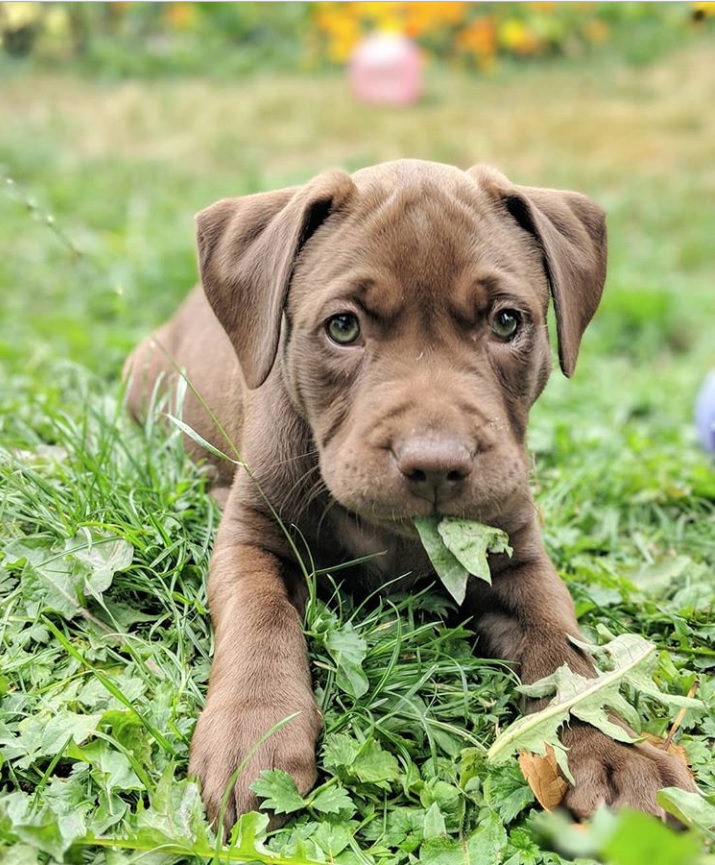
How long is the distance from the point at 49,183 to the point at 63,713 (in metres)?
8.51

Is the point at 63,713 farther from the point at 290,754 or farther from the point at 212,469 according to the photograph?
the point at 212,469

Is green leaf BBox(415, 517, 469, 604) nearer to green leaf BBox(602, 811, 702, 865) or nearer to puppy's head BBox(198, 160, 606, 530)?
puppy's head BBox(198, 160, 606, 530)

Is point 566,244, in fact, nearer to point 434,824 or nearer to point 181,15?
point 434,824

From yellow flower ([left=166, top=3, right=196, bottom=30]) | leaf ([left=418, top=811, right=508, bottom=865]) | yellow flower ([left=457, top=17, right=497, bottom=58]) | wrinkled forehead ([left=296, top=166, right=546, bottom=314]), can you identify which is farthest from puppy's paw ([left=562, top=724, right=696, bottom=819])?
yellow flower ([left=166, top=3, right=196, bottom=30])

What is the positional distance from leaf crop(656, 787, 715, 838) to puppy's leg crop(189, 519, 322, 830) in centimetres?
90

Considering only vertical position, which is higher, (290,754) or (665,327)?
(290,754)

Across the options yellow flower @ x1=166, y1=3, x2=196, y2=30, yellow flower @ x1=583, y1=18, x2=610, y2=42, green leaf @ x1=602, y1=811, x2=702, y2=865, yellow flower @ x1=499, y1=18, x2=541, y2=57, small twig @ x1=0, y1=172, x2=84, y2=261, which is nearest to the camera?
green leaf @ x1=602, y1=811, x2=702, y2=865

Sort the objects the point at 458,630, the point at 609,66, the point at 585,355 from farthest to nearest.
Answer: the point at 609,66, the point at 585,355, the point at 458,630

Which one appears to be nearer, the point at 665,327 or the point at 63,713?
the point at 63,713

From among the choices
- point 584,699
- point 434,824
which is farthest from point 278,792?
point 584,699

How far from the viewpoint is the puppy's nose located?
9.63 ft

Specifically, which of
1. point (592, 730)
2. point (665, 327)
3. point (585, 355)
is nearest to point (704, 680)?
point (592, 730)

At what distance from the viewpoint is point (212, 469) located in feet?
14.8

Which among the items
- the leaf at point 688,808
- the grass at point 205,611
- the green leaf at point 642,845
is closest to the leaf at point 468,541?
the grass at point 205,611
